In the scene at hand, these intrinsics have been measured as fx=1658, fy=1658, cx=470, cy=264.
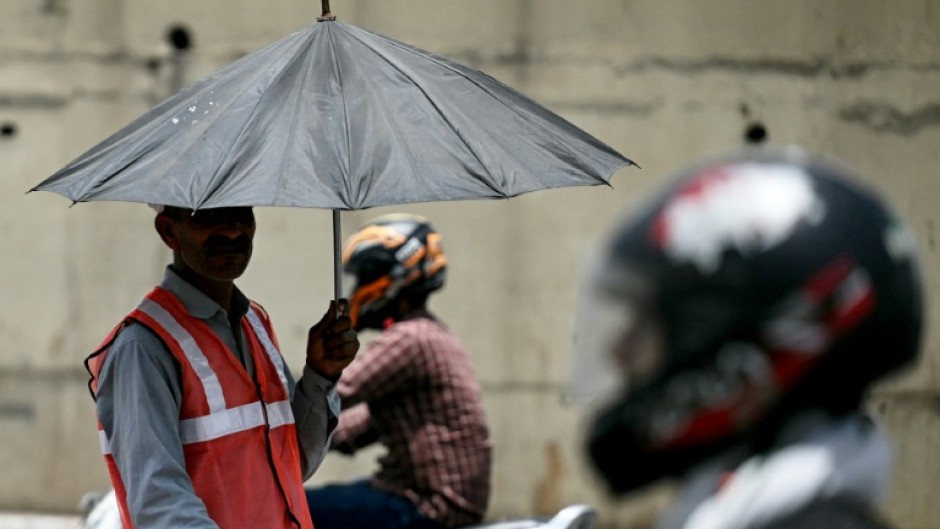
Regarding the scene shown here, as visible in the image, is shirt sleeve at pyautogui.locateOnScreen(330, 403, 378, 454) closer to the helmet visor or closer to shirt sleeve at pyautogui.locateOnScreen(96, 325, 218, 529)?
shirt sleeve at pyautogui.locateOnScreen(96, 325, 218, 529)

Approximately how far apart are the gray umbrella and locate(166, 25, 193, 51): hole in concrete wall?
4.11 m

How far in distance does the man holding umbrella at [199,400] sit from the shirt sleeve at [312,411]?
61mm

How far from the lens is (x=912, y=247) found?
1877mm

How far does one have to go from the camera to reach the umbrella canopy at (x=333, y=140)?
301 cm

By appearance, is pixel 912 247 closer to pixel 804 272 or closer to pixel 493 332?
pixel 804 272

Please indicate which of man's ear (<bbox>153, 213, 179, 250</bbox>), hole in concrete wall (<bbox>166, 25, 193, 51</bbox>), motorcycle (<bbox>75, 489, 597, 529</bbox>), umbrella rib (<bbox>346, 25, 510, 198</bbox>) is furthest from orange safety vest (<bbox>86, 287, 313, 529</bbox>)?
hole in concrete wall (<bbox>166, 25, 193, 51</bbox>)

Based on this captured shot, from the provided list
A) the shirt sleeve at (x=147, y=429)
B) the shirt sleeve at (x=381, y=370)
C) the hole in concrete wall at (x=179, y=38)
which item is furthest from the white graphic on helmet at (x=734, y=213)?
the hole in concrete wall at (x=179, y=38)

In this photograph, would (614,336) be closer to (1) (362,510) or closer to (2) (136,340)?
(2) (136,340)

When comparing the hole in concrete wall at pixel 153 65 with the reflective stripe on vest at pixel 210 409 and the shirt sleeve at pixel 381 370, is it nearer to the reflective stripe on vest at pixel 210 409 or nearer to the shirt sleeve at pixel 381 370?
the shirt sleeve at pixel 381 370

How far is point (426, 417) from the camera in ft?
15.6

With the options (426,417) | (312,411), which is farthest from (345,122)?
(426,417)

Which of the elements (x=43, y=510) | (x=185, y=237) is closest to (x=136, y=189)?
(x=185, y=237)

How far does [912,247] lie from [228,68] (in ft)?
5.94

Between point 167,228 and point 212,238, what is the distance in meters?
0.11
